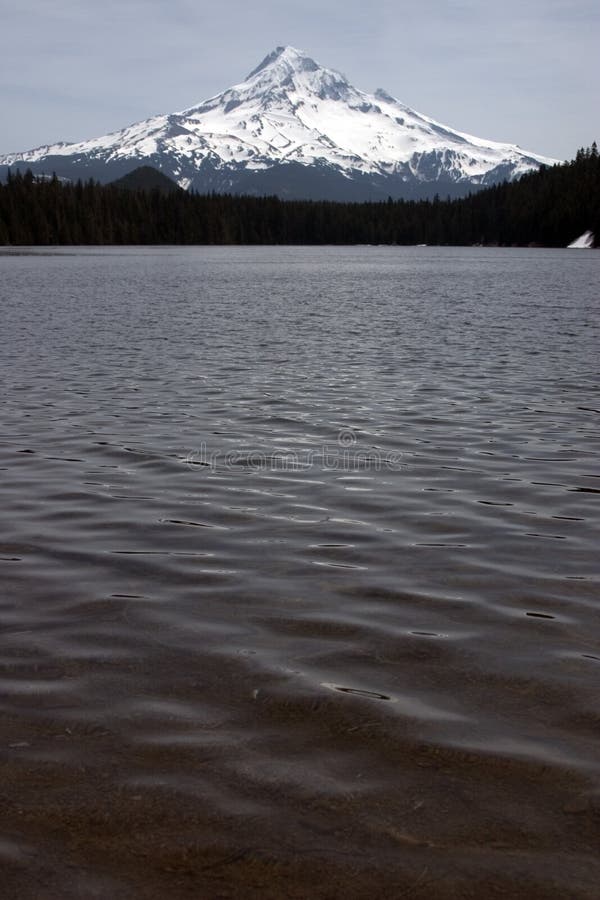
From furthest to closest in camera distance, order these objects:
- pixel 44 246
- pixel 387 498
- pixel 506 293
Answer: pixel 44 246 → pixel 506 293 → pixel 387 498

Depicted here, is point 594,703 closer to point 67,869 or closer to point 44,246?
point 67,869

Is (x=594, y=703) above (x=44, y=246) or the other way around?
the other way around

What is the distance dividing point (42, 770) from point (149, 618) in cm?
239

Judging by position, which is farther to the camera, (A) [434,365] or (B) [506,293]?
(B) [506,293]

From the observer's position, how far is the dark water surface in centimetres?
431

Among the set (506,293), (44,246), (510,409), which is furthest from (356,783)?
(44,246)

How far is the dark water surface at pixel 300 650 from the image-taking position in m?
4.31

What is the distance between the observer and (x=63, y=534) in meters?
9.72

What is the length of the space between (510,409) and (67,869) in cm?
1480

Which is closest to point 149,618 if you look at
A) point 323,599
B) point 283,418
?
point 323,599

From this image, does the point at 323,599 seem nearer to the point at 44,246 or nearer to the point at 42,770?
the point at 42,770

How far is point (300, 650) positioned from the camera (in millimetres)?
6680

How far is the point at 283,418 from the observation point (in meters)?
17.0

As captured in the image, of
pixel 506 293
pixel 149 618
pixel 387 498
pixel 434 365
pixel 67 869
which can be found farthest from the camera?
pixel 506 293
